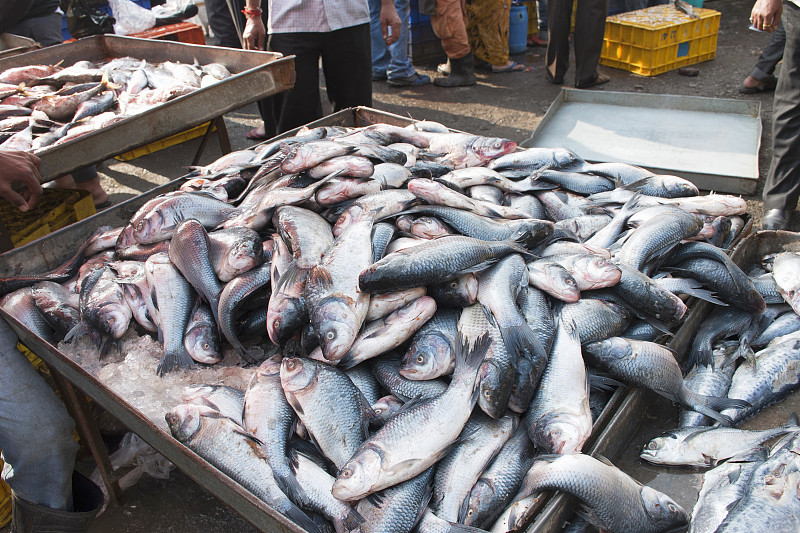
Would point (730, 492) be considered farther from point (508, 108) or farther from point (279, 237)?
point (508, 108)

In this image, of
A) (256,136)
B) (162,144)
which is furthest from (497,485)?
(256,136)

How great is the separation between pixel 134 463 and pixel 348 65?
3467mm

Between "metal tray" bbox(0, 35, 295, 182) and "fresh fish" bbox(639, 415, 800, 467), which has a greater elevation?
"metal tray" bbox(0, 35, 295, 182)

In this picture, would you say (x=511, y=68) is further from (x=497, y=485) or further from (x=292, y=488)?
(x=292, y=488)

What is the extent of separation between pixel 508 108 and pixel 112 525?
633cm

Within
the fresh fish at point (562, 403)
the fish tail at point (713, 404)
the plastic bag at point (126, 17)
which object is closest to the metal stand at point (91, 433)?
the fresh fish at point (562, 403)

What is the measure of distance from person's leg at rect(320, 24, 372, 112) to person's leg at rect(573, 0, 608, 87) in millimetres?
3673

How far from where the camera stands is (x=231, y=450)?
175 cm

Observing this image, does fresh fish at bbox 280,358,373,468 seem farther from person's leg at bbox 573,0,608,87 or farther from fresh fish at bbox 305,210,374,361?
person's leg at bbox 573,0,608,87

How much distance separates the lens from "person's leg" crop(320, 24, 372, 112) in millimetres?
4590

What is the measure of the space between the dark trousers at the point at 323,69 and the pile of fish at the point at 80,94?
0.57 metres

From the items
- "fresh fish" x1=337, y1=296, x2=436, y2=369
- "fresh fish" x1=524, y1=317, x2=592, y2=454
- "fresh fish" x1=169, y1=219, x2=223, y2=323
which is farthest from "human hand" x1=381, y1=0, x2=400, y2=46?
"fresh fish" x1=524, y1=317, x2=592, y2=454

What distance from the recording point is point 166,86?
433 centimetres

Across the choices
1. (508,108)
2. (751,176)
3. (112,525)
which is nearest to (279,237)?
(112,525)
